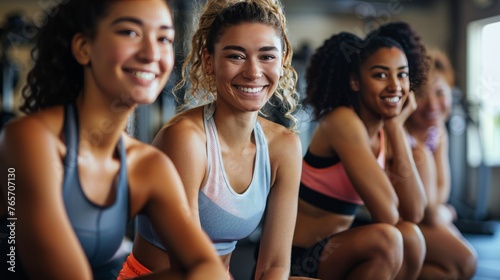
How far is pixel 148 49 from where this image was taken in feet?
1.99

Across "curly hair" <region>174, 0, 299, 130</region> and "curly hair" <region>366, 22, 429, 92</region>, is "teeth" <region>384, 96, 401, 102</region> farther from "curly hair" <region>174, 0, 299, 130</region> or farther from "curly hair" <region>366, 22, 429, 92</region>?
"curly hair" <region>174, 0, 299, 130</region>

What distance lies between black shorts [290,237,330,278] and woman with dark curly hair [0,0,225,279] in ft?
1.40

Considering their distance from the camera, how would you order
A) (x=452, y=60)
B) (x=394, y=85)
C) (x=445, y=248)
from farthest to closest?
1. (x=452, y=60)
2. (x=445, y=248)
3. (x=394, y=85)

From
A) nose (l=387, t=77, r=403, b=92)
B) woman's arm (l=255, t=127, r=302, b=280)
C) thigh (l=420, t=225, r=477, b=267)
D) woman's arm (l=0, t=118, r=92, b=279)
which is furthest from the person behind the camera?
thigh (l=420, t=225, r=477, b=267)

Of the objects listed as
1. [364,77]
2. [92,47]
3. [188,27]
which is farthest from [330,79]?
[92,47]

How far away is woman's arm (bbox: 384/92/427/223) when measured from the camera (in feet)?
3.45

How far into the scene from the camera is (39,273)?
0.56m

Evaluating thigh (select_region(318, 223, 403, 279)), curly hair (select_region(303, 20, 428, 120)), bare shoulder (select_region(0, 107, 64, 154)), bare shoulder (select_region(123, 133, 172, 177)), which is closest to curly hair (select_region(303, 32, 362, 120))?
curly hair (select_region(303, 20, 428, 120))

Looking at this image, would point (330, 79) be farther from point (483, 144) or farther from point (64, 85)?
point (483, 144)

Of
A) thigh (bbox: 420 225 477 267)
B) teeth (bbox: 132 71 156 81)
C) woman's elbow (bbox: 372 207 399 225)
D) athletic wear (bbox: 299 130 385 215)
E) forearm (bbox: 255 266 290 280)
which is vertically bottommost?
thigh (bbox: 420 225 477 267)

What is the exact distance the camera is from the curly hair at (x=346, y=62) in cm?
102

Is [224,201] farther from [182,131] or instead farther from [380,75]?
[380,75]

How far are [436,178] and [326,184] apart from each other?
474 mm

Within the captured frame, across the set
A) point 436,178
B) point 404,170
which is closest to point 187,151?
point 404,170
